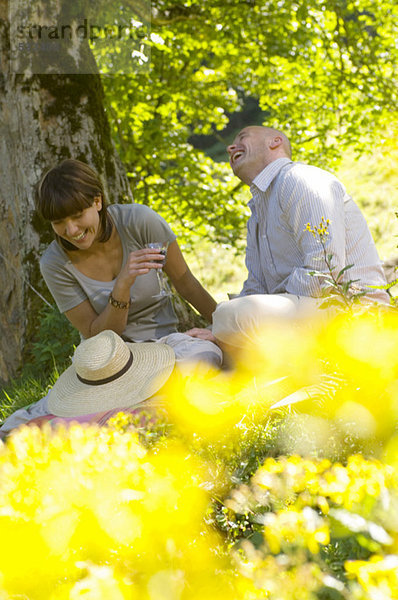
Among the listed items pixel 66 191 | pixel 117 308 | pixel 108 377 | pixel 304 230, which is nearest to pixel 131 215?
pixel 66 191

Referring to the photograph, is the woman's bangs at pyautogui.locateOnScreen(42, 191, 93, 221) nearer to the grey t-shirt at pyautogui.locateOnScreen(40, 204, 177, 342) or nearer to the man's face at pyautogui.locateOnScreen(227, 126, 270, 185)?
the grey t-shirt at pyautogui.locateOnScreen(40, 204, 177, 342)

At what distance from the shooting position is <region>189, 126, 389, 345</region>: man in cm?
318

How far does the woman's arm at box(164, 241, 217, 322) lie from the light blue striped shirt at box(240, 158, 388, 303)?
0.55 metres

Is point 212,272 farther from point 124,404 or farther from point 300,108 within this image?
point 124,404

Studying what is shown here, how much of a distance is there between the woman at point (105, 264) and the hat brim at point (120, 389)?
0.18 meters

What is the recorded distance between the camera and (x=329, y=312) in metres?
3.12

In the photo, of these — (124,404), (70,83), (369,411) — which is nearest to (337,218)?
(369,411)

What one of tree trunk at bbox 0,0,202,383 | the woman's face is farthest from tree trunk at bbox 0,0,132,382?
the woman's face

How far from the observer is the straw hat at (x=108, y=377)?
3.43 metres

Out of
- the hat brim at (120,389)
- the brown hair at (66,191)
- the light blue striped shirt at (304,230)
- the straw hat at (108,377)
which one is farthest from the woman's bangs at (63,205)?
the light blue striped shirt at (304,230)

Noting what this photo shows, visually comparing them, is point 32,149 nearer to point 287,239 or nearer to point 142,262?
point 142,262

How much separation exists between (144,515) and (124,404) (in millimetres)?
1851

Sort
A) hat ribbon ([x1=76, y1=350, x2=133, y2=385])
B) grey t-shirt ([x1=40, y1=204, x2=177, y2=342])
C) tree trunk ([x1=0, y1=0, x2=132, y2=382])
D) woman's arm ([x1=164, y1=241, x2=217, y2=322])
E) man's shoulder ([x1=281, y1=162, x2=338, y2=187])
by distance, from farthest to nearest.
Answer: tree trunk ([x1=0, y1=0, x2=132, y2=382]) → woman's arm ([x1=164, y1=241, x2=217, y2=322]) → grey t-shirt ([x1=40, y1=204, x2=177, y2=342]) → hat ribbon ([x1=76, y1=350, x2=133, y2=385]) → man's shoulder ([x1=281, y1=162, x2=338, y2=187])

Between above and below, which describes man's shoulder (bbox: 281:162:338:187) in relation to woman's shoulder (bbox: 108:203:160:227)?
above
